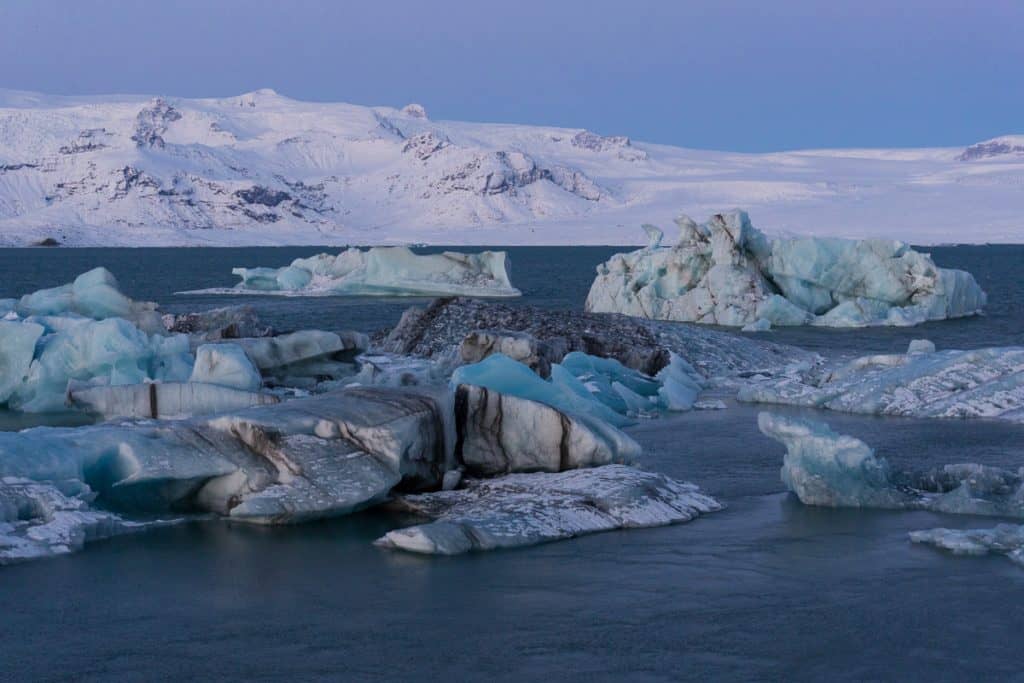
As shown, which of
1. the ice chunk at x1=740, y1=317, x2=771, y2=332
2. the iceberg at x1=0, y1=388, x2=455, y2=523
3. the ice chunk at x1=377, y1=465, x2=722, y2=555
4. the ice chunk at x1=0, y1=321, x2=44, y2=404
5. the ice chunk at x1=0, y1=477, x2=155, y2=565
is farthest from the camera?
the ice chunk at x1=740, y1=317, x2=771, y2=332

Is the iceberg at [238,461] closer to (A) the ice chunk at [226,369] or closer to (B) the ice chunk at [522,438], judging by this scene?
(B) the ice chunk at [522,438]

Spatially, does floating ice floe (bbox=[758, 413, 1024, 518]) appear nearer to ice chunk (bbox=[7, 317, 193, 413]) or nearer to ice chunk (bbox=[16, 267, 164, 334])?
ice chunk (bbox=[7, 317, 193, 413])

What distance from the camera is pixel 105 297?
19766mm

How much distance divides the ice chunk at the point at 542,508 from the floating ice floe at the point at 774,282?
60.1ft

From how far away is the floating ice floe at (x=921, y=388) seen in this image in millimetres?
13516

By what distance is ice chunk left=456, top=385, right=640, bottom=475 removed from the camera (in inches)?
378

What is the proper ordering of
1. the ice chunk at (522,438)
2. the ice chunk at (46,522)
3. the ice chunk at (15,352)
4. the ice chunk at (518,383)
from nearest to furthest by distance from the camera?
the ice chunk at (46,522), the ice chunk at (522,438), the ice chunk at (518,383), the ice chunk at (15,352)

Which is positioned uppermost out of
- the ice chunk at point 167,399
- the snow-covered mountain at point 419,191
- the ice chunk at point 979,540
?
the snow-covered mountain at point 419,191

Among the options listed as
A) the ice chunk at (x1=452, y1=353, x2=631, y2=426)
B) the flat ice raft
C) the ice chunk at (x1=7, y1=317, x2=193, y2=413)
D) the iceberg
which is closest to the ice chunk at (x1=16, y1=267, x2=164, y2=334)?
the ice chunk at (x1=7, y1=317, x2=193, y2=413)

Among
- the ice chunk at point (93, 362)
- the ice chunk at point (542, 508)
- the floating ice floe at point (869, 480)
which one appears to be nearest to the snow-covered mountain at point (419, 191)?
the ice chunk at point (93, 362)

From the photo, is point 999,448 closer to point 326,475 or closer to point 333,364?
point 326,475

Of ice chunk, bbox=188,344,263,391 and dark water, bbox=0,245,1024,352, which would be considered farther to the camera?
dark water, bbox=0,245,1024,352

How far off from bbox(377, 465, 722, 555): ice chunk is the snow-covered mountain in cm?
8750

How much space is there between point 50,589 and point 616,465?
4.09m
